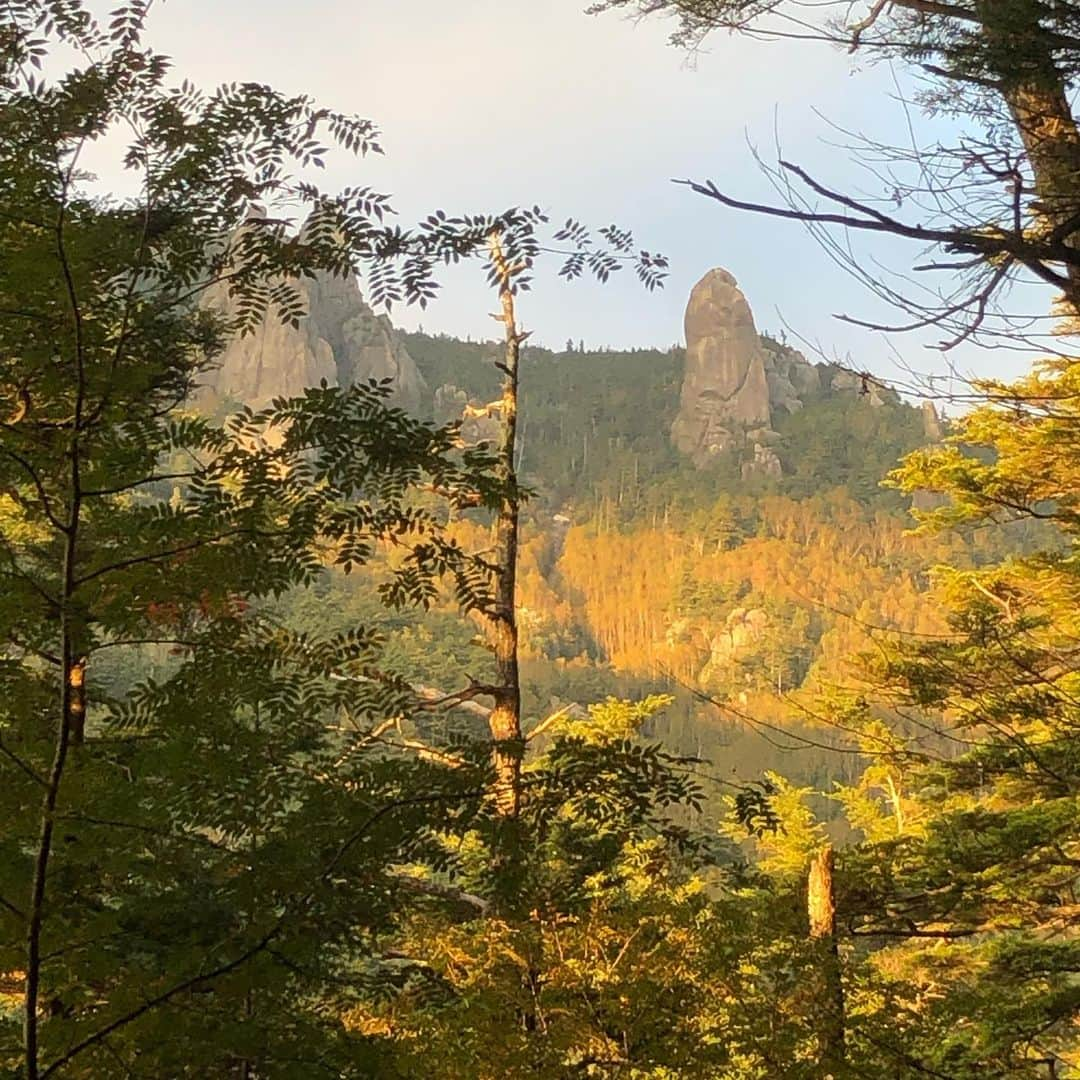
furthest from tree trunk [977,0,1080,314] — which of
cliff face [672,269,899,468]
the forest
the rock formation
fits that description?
the rock formation

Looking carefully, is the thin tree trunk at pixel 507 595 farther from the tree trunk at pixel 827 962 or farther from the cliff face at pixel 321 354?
the cliff face at pixel 321 354

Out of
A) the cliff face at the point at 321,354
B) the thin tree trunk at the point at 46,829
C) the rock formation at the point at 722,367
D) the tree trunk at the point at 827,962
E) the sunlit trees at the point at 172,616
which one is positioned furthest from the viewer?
the rock formation at the point at 722,367

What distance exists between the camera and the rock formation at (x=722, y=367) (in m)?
100

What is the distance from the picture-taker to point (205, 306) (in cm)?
570

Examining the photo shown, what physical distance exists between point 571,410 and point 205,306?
108 metres

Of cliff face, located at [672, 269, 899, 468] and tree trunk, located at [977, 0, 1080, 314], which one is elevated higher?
cliff face, located at [672, 269, 899, 468]

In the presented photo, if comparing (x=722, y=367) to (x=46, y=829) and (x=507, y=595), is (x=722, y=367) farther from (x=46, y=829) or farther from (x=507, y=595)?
(x=46, y=829)

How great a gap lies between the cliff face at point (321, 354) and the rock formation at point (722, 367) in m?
27.6

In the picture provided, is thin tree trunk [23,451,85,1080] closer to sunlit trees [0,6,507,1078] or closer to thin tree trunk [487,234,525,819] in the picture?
sunlit trees [0,6,507,1078]

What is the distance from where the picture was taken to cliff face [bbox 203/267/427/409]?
7956 centimetres

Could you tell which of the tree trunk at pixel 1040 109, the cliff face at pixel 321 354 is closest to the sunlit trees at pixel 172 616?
the tree trunk at pixel 1040 109

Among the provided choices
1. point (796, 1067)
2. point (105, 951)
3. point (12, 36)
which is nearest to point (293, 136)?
point (12, 36)

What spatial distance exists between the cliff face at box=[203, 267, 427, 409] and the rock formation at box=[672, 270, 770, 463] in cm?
2759

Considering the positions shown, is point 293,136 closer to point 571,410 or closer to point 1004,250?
point 1004,250
